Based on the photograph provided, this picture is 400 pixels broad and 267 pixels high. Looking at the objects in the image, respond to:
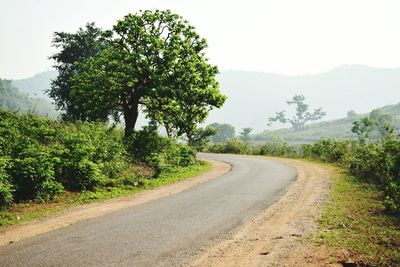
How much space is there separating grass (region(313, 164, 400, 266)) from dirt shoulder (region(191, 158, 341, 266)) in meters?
0.51

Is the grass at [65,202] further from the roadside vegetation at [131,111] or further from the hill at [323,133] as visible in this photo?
the hill at [323,133]

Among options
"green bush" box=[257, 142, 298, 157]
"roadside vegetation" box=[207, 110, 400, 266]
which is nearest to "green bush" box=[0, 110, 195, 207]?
"roadside vegetation" box=[207, 110, 400, 266]

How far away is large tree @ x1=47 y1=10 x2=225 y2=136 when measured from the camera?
87.5 feet

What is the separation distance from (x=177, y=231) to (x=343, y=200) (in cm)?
877

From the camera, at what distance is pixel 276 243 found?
385 inches

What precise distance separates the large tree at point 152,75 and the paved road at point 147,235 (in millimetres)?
11773

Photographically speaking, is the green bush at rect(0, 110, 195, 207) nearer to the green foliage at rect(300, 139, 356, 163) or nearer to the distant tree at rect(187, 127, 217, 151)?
the green foliage at rect(300, 139, 356, 163)

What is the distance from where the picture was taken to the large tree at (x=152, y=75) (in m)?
26.7

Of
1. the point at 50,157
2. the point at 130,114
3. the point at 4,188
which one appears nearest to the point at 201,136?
the point at 130,114

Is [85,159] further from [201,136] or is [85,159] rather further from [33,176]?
[201,136]

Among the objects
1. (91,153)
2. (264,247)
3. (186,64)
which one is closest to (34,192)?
(91,153)

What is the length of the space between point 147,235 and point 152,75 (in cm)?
1823

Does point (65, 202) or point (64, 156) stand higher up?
point (64, 156)

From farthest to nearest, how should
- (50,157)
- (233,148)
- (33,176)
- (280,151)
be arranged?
(233,148) < (280,151) < (50,157) < (33,176)
